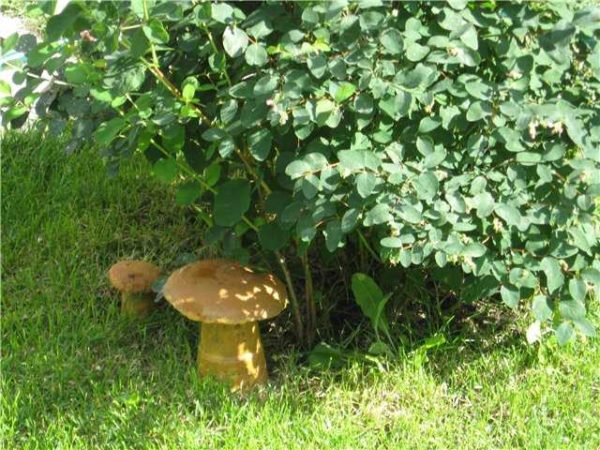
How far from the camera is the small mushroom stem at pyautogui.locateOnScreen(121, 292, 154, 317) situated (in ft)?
12.8

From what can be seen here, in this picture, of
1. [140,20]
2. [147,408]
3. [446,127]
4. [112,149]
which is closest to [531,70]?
[446,127]

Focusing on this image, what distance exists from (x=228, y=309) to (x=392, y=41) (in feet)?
3.60

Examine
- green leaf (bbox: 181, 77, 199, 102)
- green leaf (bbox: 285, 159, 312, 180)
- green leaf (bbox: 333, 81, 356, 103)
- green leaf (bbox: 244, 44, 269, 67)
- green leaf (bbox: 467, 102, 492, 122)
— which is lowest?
green leaf (bbox: 285, 159, 312, 180)

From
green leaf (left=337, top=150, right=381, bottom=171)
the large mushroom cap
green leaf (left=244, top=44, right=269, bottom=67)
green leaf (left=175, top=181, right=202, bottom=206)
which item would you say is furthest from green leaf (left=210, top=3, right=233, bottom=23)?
the large mushroom cap

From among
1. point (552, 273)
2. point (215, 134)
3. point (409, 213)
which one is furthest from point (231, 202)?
point (552, 273)

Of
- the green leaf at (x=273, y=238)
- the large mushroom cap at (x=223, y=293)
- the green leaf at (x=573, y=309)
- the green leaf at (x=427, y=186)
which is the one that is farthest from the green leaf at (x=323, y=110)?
the green leaf at (x=573, y=309)

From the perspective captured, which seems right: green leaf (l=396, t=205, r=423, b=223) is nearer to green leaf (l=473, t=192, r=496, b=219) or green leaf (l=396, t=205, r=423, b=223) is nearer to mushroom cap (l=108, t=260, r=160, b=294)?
green leaf (l=473, t=192, r=496, b=219)

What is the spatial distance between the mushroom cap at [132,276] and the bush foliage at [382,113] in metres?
0.64

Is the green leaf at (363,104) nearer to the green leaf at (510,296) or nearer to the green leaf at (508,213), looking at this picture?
the green leaf at (508,213)

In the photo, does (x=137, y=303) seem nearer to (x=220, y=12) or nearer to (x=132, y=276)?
(x=132, y=276)

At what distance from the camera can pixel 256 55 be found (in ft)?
9.37

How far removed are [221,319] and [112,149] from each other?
26.7 inches

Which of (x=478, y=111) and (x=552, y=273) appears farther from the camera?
(x=552, y=273)

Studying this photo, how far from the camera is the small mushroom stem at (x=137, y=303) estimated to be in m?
3.91
